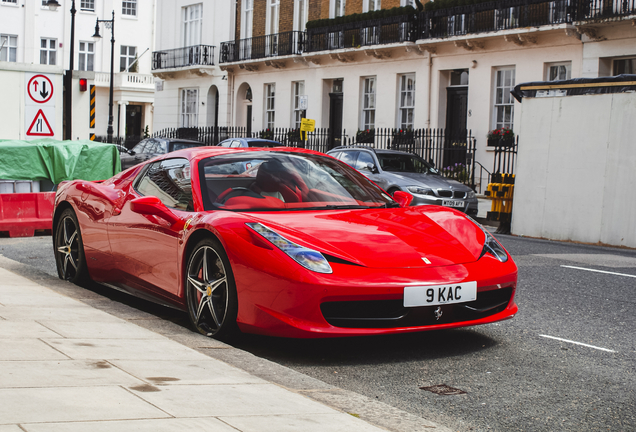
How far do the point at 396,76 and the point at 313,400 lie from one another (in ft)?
89.1

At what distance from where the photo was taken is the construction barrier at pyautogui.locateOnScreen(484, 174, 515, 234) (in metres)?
15.7

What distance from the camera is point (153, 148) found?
88.9 feet

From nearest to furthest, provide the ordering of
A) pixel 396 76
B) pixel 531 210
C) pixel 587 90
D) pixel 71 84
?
pixel 587 90 → pixel 531 210 → pixel 71 84 → pixel 396 76

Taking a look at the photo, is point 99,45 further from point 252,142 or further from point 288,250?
point 288,250

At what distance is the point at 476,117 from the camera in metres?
26.9

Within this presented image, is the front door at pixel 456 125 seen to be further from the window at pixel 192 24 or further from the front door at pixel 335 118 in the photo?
the window at pixel 192 24

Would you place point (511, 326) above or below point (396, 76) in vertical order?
below

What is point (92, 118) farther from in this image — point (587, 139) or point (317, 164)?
point (317, 164)

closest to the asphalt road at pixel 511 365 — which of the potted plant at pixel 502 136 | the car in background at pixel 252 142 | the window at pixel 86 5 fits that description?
the car in background at pixel 252 142

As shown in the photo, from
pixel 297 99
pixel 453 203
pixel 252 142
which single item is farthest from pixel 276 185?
pixel 297 99

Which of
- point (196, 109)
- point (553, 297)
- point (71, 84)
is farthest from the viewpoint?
point (196, 109)

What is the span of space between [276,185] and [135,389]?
8.31 feet

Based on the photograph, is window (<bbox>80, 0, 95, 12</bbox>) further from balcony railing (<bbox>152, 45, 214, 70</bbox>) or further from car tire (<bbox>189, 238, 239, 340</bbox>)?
car tire (<bbox>189, 238, 239, 340</bbox>)

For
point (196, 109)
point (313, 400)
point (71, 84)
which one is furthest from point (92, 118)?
point (196, 109)
